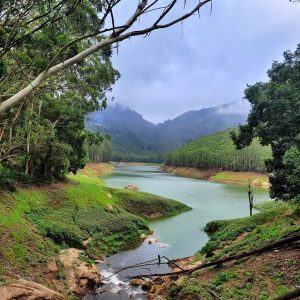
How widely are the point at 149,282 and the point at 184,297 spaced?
20.4 feet

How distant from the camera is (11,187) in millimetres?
34125

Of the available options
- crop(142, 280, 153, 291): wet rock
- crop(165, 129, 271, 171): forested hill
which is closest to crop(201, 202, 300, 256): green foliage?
crop(142, 280, 153, 291): wet rock

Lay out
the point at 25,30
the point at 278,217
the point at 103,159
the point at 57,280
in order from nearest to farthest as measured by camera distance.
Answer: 1. the point at 25,30
2. the point at 57,280
3. the point at 278,217
4. the point at 103,159

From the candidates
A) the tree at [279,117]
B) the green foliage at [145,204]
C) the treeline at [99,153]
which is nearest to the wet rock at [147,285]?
the tree at [279,117]

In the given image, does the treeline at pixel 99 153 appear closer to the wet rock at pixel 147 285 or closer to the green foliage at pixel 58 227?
the green foliage at pixel 58 227

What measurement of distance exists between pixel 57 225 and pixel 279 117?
20712 millimetres

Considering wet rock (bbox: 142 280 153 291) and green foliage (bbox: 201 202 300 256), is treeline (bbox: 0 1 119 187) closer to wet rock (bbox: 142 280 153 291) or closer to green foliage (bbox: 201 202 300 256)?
wet rock (bbox: 142 280 153 291)

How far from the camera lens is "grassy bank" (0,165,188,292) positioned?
77.5 feet

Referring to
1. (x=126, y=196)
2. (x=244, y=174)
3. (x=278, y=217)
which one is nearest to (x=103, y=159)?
(x=244, y=174)

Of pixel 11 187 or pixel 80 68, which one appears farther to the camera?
pixel 11 187

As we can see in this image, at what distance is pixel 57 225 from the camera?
32.0 metres

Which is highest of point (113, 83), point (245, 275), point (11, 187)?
point (113, 83)

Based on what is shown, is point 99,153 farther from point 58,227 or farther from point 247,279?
point 247,279

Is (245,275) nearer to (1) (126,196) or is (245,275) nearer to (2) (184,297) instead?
(2) (184,297)
